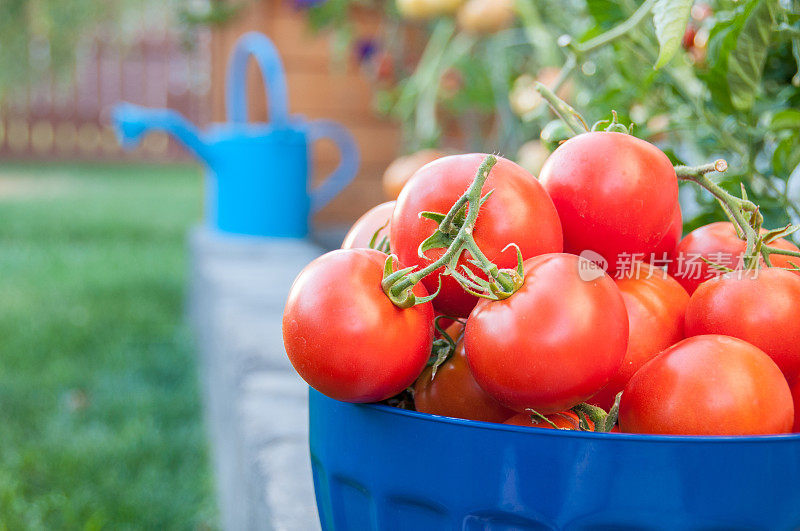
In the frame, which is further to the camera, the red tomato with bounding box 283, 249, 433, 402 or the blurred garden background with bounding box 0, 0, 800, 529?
the blurred garden background with bounding box 0, 0, 800, 529

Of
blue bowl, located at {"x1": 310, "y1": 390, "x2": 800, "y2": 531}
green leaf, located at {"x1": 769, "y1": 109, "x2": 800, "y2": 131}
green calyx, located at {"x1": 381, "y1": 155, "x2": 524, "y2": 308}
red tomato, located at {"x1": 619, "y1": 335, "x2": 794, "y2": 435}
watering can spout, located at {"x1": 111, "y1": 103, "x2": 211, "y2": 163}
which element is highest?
green leaf, located at {"x1": 769, "y1": 109, "x2": 800, "y2": 131}

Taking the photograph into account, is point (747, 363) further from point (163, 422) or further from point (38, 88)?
point (38, 88)

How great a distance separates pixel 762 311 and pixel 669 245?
11cm

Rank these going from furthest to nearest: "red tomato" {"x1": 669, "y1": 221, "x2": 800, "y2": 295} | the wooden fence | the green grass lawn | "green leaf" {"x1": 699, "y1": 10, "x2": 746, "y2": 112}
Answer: the wooden fence, the green grass lawn, "green leaf" {"x1": 699, "y1": 10, "x2": 746, "y2": 112}, "red tomato" {"x1": 669, "y1": 221, "x2": 800, "y2": 295}

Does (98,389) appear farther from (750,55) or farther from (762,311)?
(762,311)

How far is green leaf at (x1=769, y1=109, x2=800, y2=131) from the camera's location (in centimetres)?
77

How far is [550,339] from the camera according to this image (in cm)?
44

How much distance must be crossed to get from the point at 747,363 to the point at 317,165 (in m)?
2.78

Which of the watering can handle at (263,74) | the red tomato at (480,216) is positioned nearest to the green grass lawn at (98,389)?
the watering can handle at (263,74)

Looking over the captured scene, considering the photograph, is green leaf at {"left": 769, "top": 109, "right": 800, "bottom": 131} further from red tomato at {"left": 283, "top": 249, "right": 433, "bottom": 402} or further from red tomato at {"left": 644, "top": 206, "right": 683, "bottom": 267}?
red tomato at {"left": 283, "top": 249, "right": 433, "bottom": 402}

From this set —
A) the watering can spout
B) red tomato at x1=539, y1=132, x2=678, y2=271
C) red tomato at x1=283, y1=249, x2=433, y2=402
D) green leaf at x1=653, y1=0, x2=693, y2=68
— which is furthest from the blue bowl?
the watering can spout

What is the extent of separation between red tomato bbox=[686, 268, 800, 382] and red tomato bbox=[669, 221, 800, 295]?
0.11 ft

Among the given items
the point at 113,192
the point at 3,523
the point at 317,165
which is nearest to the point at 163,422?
the point at 3,523

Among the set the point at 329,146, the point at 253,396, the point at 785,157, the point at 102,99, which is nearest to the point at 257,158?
the point at 329,146
